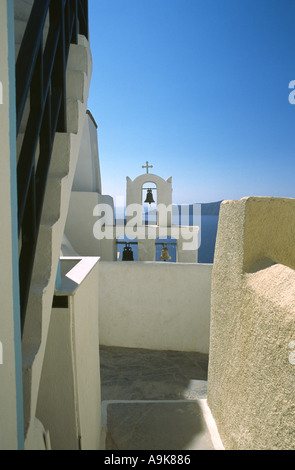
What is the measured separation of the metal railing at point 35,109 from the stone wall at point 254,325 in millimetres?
1474

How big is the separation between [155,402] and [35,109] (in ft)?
15.1

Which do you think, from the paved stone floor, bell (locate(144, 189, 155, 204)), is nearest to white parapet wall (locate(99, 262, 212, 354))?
the paved stone floor

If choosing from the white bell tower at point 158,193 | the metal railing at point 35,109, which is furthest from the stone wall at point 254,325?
the white bell tower at point 158,193

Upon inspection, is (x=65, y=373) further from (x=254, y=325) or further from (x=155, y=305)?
(x=155, y=305)

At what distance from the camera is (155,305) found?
770 centimetres

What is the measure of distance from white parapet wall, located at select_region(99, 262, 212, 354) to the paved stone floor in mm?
295

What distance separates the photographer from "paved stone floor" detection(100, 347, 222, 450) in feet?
12.7

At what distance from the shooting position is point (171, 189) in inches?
458

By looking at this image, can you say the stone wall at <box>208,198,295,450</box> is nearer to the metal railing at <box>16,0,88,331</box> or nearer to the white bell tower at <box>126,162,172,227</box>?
the metal railing at <box>16,0,88,331</box>

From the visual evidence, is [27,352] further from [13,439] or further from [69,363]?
[69,363]

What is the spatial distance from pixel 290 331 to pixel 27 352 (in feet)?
4.58

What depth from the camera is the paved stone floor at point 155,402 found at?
388 centimetres
